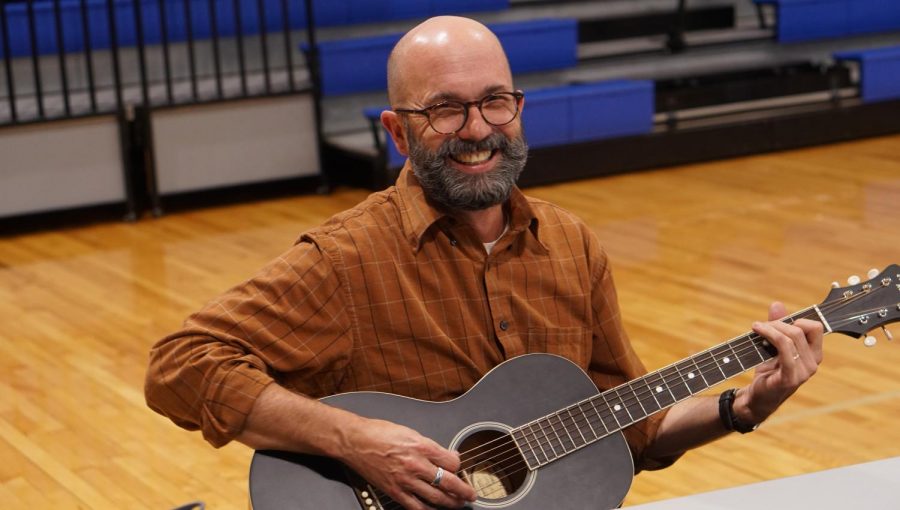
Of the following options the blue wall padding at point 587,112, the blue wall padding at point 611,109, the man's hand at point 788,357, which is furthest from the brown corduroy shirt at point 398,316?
the blue wall padding at point 611,109

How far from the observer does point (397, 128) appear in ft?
6.46

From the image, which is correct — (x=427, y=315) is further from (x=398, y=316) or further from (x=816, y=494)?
(x=816, y=494)

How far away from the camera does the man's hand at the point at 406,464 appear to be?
1758mm

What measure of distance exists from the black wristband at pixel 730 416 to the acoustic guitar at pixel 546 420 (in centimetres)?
8

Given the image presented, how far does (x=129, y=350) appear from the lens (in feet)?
13.3

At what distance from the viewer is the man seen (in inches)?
70.7

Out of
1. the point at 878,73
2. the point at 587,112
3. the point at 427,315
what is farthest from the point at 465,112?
the point at 878,73

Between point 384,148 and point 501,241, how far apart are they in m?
3.96

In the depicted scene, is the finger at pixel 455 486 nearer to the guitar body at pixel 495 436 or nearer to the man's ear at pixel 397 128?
the guitar body at pixel 495 436

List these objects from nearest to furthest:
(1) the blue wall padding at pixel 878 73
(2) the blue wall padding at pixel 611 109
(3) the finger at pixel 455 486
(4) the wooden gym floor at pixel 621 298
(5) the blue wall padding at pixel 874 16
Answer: (3) the finger at pixel 455 486, (4) the wooden gym floor at pixel 621 298, (2) the blue wall padding at pixel 611 109, (1) the blue wall padding at pixel 878 73, (5) the blue wall padding at pixel 874 16

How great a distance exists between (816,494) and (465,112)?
27.1 inches

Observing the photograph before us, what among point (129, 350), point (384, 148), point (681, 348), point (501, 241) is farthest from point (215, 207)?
point (501, 241)

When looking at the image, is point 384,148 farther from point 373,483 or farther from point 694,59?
point 373,483

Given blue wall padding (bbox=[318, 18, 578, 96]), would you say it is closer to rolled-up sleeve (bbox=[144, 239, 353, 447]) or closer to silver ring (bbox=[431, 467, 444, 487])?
rolled-up sleeve (bbox=[144, 239, 353, 447])
